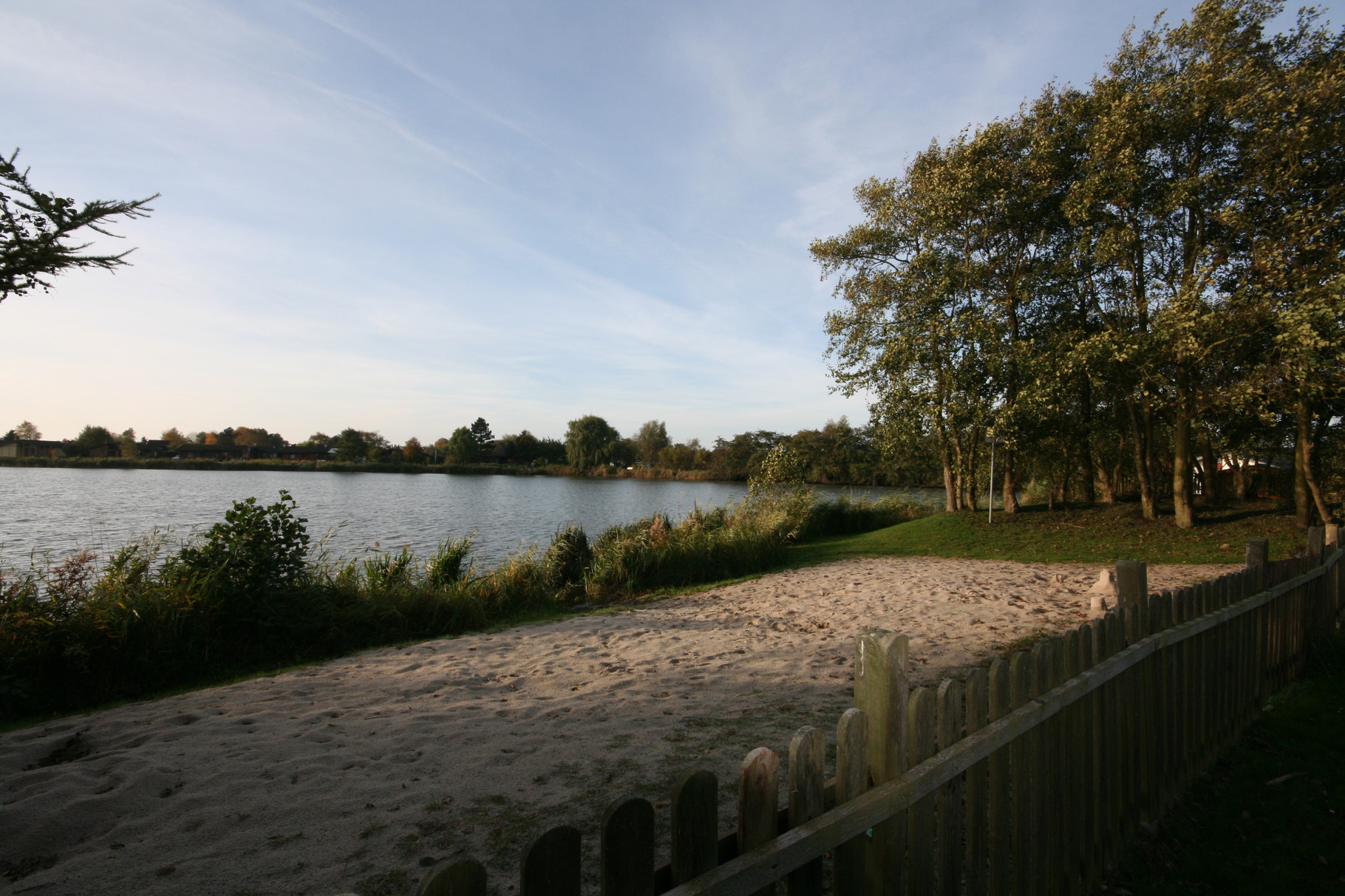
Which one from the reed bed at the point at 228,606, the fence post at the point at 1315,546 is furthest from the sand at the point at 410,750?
the fence post at the point at 1315,546

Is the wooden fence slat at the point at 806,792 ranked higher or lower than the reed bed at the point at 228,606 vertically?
higher

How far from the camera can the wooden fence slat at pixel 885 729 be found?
6.56ft

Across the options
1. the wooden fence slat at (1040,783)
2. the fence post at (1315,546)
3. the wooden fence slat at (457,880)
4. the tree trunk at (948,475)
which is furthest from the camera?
the tree trunk at (948,475)

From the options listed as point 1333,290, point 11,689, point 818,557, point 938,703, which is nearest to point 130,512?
point 11,689

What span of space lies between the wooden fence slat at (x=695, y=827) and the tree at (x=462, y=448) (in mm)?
89210

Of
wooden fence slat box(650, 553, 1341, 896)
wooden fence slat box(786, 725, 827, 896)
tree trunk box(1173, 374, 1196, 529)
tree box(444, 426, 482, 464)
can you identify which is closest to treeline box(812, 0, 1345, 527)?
tree trunk box(1173, 374, 1196, 529)

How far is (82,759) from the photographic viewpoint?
4395 millimetres

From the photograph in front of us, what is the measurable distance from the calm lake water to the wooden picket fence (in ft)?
37.5

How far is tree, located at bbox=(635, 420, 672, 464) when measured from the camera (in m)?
86.6

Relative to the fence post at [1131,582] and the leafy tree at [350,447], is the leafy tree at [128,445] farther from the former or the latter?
the fence post at [1131,582]

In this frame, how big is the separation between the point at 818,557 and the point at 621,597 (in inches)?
204

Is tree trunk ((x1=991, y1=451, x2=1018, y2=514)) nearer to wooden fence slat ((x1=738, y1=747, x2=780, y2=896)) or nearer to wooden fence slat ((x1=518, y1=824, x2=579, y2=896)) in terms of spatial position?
wooden fence slat ((x1=738, y1=747, x2=780, y2=896))

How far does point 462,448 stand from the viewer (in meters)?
89.8

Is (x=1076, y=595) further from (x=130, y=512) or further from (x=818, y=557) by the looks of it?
(x=130, y=512)
